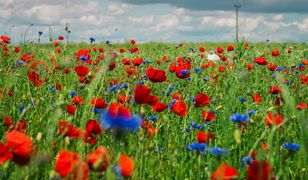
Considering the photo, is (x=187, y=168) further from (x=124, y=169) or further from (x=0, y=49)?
(x=0, y=49)

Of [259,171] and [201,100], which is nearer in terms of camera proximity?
[259,171]

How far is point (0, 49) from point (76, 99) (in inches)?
119

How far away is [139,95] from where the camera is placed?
1.56 meters

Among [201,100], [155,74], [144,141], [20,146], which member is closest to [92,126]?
[20,146]

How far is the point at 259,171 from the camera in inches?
37.0

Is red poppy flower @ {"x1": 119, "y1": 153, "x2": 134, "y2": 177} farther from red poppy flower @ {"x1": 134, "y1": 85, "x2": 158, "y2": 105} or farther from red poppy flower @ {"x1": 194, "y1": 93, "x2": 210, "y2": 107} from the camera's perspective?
red poppy flower @ {"x1": 194, "y1": 93, "x2": 210, "y2": 107}

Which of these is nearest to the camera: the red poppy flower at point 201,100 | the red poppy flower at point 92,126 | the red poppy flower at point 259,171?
the red poppy flower at point 259,171

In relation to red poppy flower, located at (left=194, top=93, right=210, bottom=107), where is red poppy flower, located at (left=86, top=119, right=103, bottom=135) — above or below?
above

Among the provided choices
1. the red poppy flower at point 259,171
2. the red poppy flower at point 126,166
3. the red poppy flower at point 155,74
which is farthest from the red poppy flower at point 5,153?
the red poppy flower at point 155,74

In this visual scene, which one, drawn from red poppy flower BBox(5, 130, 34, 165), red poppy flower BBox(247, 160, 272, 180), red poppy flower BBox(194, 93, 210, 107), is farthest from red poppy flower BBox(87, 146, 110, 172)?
red poppy flower BBox(194, 93, 210, 107)

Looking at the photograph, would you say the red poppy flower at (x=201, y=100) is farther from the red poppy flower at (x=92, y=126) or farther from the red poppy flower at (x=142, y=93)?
the red poppy flower at (x=92, y=126)

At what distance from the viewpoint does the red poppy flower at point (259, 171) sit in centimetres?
95

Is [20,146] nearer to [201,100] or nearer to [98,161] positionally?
[98,161]

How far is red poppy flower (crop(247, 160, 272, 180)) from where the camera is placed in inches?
37.3
